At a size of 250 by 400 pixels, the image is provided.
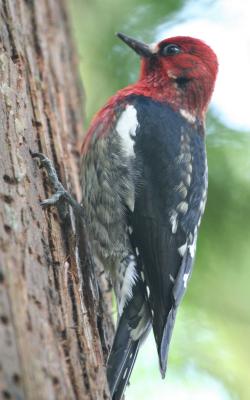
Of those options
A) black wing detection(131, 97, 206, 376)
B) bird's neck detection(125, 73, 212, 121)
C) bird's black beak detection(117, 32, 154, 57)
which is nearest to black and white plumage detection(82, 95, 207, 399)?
black wing detection(131, 97, 206, 376)

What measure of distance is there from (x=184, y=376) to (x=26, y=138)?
7.57ft

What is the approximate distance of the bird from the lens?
10.0 feet

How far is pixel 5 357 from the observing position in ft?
5.35

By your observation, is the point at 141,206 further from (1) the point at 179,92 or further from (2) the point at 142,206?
(1) the point at 179,92

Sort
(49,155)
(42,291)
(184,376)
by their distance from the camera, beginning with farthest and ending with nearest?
(184,376), (49,155), (42,291)

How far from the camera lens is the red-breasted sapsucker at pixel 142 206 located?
308 centimetres

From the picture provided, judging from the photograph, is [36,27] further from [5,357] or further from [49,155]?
[5,357]

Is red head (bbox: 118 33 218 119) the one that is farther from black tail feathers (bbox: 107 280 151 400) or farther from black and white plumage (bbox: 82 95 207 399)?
black tail feathers (bbox: 107 280 151 400)

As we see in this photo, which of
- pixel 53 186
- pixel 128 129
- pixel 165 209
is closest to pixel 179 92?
pixel 128 129

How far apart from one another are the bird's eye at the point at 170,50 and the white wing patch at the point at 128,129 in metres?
0.83

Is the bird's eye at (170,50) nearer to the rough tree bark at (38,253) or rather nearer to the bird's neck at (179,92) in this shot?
the bird's neck at (179,92)

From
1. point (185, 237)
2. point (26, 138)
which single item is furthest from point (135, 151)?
point (26, 138)

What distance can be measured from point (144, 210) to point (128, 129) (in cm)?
49

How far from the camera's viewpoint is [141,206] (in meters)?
3.24
